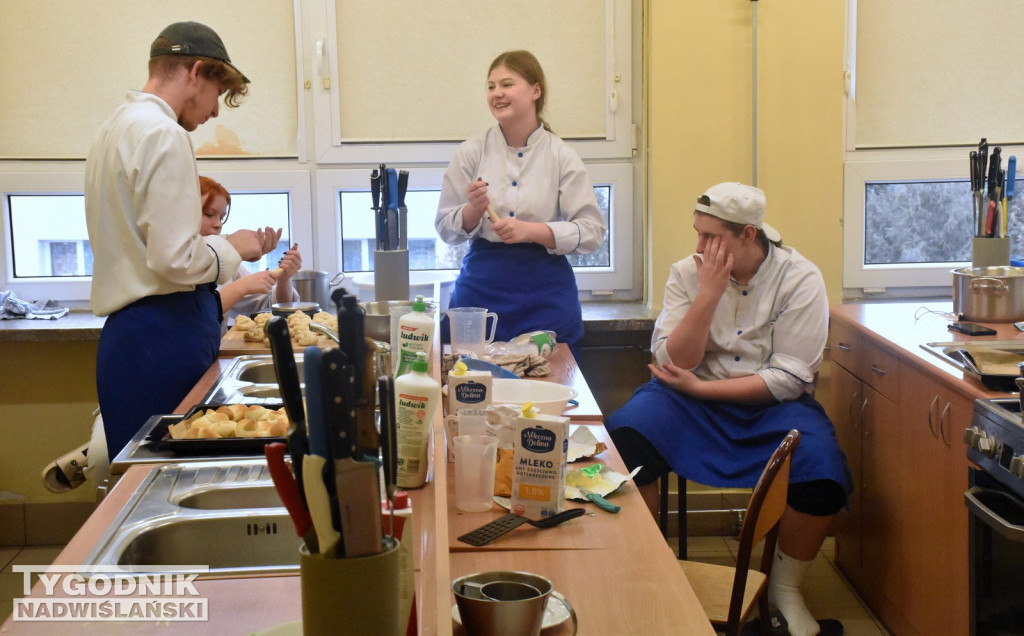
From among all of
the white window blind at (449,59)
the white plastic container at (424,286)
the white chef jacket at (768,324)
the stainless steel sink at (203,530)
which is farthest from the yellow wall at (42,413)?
the stainless steel sink at (203,530)

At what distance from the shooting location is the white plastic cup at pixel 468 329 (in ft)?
8.76

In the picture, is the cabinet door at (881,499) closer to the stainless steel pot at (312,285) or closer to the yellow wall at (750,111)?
the yellow wall at (750,111)

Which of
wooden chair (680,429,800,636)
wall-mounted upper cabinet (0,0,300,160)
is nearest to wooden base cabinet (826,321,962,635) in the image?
wooden chair (680,429,800,636)

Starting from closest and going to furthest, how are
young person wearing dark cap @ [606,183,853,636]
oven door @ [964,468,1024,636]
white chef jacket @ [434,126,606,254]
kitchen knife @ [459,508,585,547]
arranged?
1. kitchen knife @ [459,508,585,547]
2. oven door @ [964,468,1024,636]
3. young person wearing dark cap @ [606,183,853,636]
4. white chef jacket @ [434,126,606,254]

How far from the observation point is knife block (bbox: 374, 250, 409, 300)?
2658 millimetres

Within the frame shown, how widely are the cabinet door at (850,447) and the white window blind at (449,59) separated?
4.50 ft

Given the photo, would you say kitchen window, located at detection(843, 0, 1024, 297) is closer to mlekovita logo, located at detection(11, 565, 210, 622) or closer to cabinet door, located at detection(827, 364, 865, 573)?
cabinet door, located at detection(827, 364, 865, 573)

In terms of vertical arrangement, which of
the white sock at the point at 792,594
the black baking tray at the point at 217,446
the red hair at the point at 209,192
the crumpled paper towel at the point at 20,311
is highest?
the red hair at the point at 209,192

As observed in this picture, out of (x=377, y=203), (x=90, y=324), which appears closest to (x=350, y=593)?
(x=377, y=203)

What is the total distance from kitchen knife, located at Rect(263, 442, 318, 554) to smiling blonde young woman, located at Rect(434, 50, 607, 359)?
2.47 meters

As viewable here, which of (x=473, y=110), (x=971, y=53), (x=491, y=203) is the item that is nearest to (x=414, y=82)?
(x=473, y=110)

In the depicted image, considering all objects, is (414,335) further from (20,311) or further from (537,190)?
(20,311)

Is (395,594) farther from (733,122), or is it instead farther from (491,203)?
(733,122)

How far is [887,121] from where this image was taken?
388 centimetres
